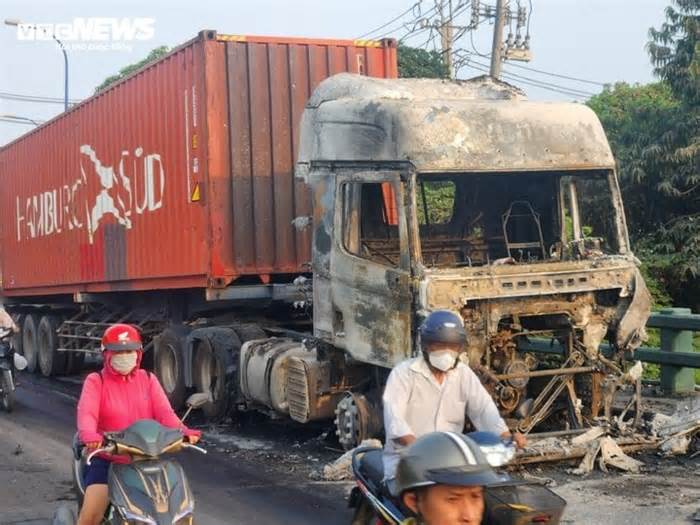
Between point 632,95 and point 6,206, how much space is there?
48.9 feet

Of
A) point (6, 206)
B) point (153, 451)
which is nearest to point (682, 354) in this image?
point (153, 451)

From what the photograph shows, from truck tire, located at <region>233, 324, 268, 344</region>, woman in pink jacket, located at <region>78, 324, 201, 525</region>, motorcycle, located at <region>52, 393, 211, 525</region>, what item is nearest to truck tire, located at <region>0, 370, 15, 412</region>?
truck tire, located at <region>233, 324, 268, 344</region>

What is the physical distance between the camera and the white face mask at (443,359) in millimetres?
5129

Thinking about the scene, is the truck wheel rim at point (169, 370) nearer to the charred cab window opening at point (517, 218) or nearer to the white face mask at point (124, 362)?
the charred cab window opening at point (517, 218)

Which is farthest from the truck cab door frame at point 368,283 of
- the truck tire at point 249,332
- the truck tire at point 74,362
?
the truck tire at point 74,362

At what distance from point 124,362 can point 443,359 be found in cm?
164

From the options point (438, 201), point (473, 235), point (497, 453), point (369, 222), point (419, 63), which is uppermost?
point (419, 63)

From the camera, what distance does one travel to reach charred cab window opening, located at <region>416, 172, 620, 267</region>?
887 centimetres

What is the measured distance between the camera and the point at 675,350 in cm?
1077

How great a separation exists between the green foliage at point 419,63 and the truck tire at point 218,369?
73.5 ft

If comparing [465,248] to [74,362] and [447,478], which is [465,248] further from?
[74,362]

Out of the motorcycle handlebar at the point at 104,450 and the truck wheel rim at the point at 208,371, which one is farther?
the truck wheel rim at the point at 208,371

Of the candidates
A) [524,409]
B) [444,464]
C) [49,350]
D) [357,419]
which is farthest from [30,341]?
[444,464]

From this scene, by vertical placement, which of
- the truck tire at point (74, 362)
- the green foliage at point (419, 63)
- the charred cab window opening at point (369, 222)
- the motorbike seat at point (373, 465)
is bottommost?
the truck tire at point (74, 362)
